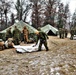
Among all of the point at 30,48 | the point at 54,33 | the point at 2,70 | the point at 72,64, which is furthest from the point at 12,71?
the point at 54,33

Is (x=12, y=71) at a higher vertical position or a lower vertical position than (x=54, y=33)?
higher

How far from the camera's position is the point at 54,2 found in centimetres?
4250

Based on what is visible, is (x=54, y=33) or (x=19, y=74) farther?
(x=54, y=33)

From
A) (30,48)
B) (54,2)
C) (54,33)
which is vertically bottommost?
(54,33)

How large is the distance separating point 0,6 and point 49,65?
34.7 meters

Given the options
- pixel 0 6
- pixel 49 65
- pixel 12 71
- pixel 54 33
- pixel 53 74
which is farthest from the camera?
pixel 0 6

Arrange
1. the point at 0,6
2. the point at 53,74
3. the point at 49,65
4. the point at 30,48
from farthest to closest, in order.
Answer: the point at 0,6
the point at 30,48
the point at 49,65
the point at 53,74

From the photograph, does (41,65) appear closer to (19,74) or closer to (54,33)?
(19,74)

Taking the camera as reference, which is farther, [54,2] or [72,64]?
[54,2]

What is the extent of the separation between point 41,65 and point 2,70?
1675 mm

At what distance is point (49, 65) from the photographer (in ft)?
27.3

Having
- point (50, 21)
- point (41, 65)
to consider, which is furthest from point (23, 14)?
point (41, 65)

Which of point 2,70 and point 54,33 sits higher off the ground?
point 2,70

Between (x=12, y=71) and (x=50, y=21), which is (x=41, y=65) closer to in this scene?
(x=12, y=71)
